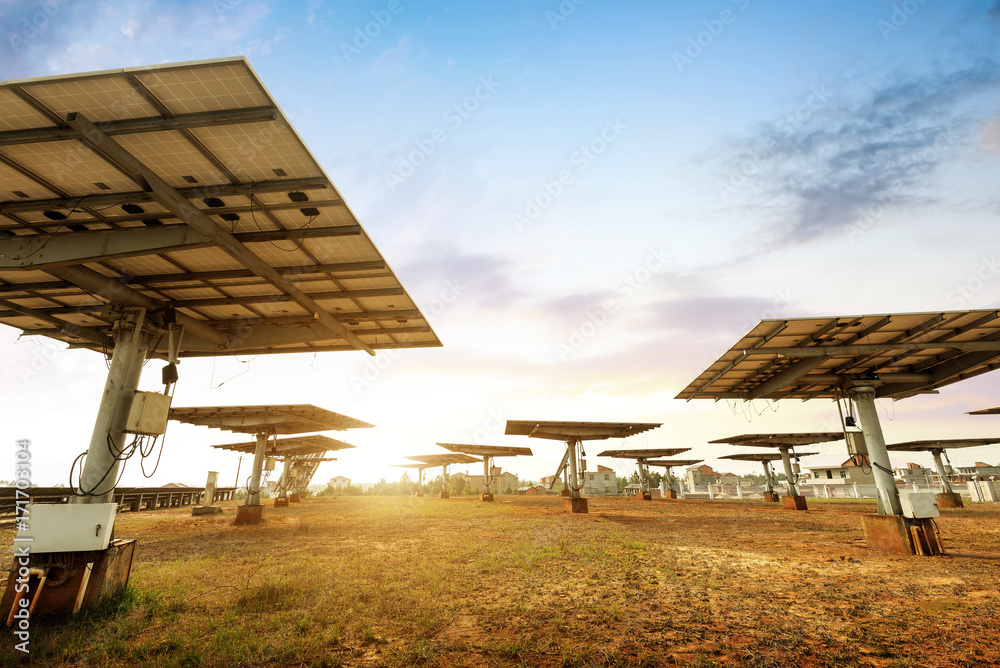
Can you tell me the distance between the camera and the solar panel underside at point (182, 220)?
18.6 feet

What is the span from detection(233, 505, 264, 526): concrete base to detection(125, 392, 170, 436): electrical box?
16.1 meters

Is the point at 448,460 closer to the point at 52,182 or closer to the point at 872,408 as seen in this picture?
the point at 872,408

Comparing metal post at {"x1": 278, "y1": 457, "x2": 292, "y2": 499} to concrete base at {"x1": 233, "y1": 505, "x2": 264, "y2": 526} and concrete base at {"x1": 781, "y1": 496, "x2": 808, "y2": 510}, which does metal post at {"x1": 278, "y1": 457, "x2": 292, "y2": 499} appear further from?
concrete base at {"x1": 781, "y1": 496, "x2": 808, "y2": 510}

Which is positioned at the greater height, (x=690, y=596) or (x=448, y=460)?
(x=448, y=460)

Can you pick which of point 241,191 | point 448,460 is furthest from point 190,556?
point 448,460

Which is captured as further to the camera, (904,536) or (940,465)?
(940,465)

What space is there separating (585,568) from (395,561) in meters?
5.00

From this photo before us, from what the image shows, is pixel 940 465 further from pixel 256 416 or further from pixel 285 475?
pixel 285 475

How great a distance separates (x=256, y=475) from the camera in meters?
24.4

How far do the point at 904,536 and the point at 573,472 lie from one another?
17564mm

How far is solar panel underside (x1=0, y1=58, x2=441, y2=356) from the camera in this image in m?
5.68

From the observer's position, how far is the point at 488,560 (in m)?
11.2

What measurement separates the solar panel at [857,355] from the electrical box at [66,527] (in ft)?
48.1

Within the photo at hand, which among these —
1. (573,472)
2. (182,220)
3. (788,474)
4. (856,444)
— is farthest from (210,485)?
(788,474)
